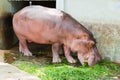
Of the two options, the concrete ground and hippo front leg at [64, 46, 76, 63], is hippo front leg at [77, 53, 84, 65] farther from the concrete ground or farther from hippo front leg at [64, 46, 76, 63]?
the concrete ground

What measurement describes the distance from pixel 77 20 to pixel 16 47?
1.98 meters

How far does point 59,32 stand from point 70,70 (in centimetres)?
106

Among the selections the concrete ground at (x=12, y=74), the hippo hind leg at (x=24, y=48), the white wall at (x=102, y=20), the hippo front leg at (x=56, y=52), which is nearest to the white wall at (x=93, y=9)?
the white wall at (x=102, y=20)

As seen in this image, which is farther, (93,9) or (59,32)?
(93,9)

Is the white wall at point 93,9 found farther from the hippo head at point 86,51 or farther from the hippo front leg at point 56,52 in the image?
the hippo front leg at point 56,52

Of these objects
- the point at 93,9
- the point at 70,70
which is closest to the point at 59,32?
the point at 93,9

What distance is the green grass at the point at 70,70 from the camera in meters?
5.89

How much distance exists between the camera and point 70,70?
6.14 meters

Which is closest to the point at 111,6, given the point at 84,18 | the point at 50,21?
the point at 84,18

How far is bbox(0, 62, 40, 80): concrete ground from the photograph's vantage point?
5.79m

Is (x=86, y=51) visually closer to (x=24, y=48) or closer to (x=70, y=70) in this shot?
(x=70, y=70)

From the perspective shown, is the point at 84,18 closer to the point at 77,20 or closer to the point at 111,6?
the point at 77,20

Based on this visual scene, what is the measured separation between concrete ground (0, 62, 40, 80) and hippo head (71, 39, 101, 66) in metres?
1.26

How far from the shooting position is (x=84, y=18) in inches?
289
